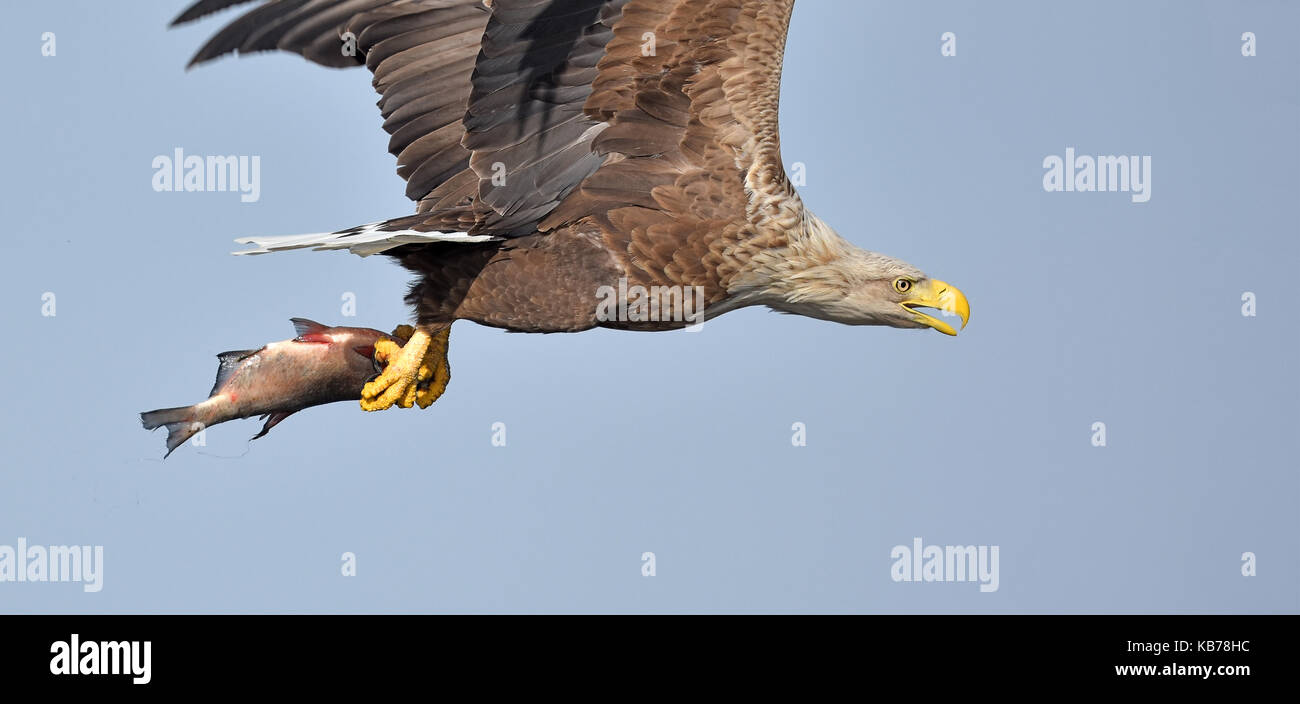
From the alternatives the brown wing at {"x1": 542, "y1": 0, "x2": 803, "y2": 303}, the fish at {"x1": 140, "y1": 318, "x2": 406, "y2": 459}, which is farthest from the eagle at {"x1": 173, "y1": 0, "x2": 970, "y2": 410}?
the fish at {"x1": 140, "y1": 318, "x2": 406, "y2": 459}

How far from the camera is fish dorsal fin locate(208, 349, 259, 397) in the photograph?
7.25 metres

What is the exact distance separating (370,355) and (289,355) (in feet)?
1.25

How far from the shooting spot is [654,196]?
279 inches

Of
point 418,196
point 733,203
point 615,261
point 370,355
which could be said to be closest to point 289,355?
point 370,355

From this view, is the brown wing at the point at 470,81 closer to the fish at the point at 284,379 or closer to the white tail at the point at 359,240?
the white tail at the point at 359,240

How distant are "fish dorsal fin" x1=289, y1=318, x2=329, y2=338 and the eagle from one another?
363 mm

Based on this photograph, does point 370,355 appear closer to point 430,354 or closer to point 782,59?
point 430,354

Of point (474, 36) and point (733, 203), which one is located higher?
point (474, 36)

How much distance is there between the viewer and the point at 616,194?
7.14m

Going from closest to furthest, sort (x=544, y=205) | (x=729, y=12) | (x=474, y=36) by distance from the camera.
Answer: (x=729, y=12), (x=544, y=205), (x=474, y=36)

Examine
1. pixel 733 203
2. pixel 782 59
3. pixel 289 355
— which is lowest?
pixel 289 355

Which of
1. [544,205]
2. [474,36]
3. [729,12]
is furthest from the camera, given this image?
[474,36]

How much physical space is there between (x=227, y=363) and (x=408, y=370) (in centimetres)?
77

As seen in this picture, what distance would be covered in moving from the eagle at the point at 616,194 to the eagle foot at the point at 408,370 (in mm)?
18
